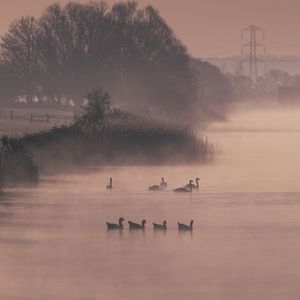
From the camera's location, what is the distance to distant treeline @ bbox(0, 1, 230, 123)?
521ft

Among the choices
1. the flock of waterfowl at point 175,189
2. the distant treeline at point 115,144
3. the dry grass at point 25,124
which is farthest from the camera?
the dry grass at point 25,124

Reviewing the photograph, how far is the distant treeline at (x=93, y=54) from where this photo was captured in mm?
158875

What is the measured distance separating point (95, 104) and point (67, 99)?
8336 cm

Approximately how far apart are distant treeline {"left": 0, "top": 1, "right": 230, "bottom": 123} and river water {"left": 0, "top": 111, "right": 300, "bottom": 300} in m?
84.3

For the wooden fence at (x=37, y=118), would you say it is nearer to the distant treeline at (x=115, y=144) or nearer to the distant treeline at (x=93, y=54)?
the distant treeline at (x=93, y=54)

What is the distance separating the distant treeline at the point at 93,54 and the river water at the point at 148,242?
8430 cm

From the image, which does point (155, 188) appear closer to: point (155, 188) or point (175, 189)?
point (155, 188)

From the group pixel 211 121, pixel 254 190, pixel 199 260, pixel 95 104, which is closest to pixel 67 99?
pixel 211 121

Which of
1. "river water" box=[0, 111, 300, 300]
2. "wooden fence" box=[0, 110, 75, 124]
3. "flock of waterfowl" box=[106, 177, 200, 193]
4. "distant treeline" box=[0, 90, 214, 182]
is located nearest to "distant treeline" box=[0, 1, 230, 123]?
"wooden fence" box=[0, 110, 75, 124]

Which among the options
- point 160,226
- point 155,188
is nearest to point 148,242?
point 160,226

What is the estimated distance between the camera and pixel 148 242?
46344 mm

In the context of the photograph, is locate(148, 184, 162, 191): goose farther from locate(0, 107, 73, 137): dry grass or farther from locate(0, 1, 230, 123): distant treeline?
locate(0, 1, 230, 123): distant treeline

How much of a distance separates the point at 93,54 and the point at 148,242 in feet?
378

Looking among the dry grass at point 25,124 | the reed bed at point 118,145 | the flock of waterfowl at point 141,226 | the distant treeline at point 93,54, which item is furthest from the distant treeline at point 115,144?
the distant treeline at point 93,54
